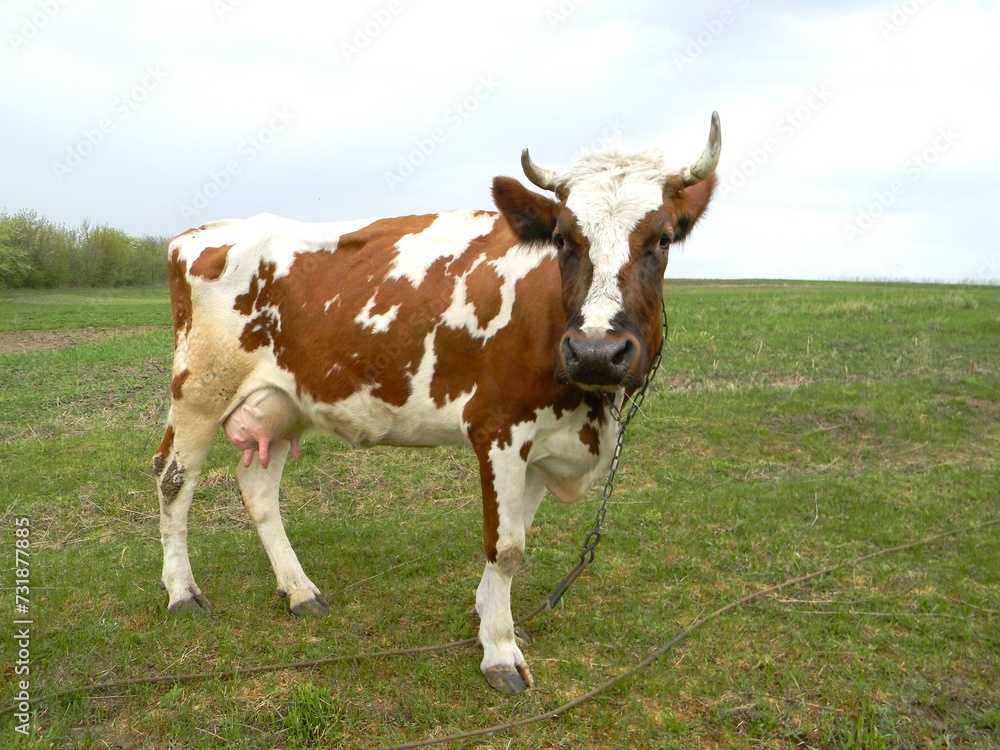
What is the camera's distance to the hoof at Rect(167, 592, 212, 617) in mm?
5469

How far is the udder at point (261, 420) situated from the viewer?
18.3ft

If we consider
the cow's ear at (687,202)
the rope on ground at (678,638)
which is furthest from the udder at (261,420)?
the cow's ear at (687,202)

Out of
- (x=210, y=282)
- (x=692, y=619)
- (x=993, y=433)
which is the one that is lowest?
(x=692, y=619)

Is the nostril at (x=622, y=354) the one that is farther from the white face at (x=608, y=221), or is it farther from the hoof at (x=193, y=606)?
the hoof at (x=193, y=606)

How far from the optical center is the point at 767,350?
1762cm

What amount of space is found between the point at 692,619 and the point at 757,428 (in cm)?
589

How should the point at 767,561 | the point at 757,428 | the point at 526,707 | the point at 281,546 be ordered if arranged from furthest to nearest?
the point at 757,428 → the point at 767,561 → the point at 281,546 → the point at 526,707

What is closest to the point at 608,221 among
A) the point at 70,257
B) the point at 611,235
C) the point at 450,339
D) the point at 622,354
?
the point at 611,235

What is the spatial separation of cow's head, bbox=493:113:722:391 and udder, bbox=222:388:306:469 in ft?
7.35

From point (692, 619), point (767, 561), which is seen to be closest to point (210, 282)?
point (692, 619)

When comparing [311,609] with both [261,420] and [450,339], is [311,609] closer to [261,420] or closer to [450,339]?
[261,420]

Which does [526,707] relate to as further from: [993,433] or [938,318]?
[938,318]

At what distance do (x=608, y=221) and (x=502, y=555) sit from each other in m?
2.03

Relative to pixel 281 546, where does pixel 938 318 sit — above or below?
above
